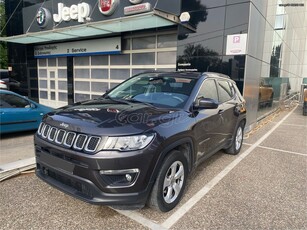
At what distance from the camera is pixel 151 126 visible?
2.69 meters

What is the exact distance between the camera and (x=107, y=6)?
32.7ft

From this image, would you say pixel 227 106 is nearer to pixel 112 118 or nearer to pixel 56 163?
pixel 112 118

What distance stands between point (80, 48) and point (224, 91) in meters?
9.48

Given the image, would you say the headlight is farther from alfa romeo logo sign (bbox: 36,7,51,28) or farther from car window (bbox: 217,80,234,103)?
alfa romeo logo sign (bbox: 36,7,51,28)

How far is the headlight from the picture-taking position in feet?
8.18

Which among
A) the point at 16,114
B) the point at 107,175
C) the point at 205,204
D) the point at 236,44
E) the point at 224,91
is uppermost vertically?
the point at 236,44

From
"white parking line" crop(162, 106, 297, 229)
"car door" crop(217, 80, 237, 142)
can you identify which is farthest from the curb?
"car door" crop(217, 80, 237, 142)

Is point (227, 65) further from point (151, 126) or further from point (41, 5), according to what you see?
point (41, 5)

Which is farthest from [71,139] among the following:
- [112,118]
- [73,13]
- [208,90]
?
[73,13]

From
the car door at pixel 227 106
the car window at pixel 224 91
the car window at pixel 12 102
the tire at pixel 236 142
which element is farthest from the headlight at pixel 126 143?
the car window at pixel 12 102

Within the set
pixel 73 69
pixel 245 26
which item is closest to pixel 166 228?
pixel 245 26

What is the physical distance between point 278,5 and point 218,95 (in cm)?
938

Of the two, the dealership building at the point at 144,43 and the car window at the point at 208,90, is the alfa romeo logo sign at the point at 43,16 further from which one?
the car window at the point at 208,90

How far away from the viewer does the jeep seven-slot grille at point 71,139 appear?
2518 mm
